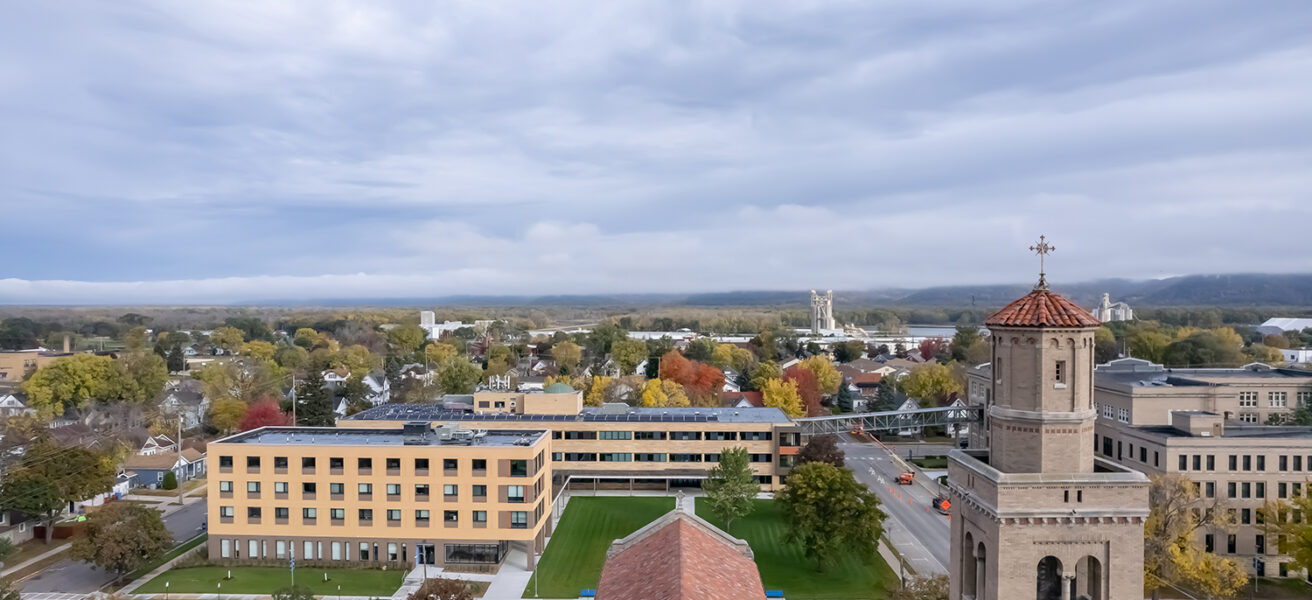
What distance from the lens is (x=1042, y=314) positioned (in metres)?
18.0

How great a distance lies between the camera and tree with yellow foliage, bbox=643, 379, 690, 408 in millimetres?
87688

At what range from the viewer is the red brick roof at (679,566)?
20.8 meters

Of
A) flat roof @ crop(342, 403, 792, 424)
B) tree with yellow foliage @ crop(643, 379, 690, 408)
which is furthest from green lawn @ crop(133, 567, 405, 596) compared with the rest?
tree with yellow foliage @ crop(643, 379, 690, 408)

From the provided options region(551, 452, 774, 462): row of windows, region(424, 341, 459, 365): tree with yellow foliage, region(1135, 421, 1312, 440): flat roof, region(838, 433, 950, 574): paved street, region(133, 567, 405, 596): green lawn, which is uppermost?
region(1135, 421, 1312, 440): flat roof

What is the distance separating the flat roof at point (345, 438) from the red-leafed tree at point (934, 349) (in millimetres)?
109645

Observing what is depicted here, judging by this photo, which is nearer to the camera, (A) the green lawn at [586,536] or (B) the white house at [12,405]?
(A) the green lawn at [586,536]

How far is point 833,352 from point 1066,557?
469 ft

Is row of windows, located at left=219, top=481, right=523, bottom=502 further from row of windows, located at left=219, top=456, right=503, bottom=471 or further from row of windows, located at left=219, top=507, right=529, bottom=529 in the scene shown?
row of windows, located at left=219, top=456, right=503, bottom=471

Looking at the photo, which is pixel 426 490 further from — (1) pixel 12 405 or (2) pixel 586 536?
(1) pixel 12 405

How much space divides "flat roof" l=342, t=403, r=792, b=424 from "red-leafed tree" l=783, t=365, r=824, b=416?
24.5 meters

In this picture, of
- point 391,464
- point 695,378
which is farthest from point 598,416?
point 695,378

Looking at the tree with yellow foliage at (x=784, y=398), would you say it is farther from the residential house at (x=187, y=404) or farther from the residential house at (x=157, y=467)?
the residential house at (x=187, y=404)

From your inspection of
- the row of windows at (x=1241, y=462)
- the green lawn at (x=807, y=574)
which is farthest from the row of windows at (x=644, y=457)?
the row of windows at (x=1241, y=462)

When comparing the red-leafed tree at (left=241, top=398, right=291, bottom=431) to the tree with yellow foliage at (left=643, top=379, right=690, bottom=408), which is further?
the tree with yellow foliage at (left=643, top=379, right=690, bottom=408)
